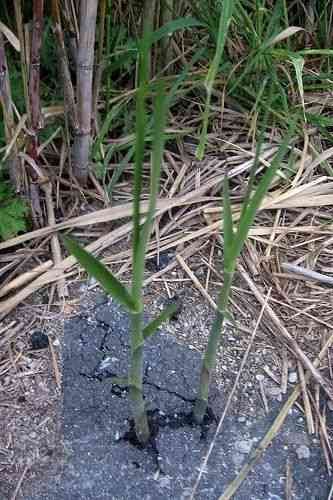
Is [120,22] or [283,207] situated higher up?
[120,22]

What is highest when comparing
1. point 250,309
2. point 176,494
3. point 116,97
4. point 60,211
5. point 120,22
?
point 120,22

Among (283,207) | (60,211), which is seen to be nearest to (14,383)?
(60,211)

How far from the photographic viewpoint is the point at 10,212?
4.03 feet

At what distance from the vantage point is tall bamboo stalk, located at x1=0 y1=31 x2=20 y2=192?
1.13 metres

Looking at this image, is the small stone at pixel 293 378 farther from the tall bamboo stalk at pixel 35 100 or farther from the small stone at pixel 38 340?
the tall bamboo stalk at pixel 35 100

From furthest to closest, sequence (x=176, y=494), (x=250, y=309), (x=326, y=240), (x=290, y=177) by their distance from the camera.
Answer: (x=290, y=177), (x=326, y=240), (x=250, y=309), (x=176, y=494)

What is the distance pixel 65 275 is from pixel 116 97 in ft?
1.42

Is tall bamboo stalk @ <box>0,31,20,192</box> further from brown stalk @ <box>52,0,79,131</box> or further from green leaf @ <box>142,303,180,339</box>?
green leaf @ <box>142,303,180,339</box>

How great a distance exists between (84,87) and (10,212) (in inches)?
10.9

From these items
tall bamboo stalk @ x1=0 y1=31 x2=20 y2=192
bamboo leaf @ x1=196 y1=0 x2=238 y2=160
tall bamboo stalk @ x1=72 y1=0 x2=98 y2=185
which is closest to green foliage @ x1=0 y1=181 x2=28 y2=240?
tall bamboo stalk @ x1=0 y1=31 x2=20 y2=192

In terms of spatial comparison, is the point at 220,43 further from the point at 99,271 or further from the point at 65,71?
the point at 99,271

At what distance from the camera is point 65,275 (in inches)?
49.7

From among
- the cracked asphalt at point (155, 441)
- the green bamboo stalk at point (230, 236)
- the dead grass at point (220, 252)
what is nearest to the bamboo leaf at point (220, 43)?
the green bamboo stalk at point (230, 236)

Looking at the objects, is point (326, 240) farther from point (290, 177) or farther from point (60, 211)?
point (60, 211)
